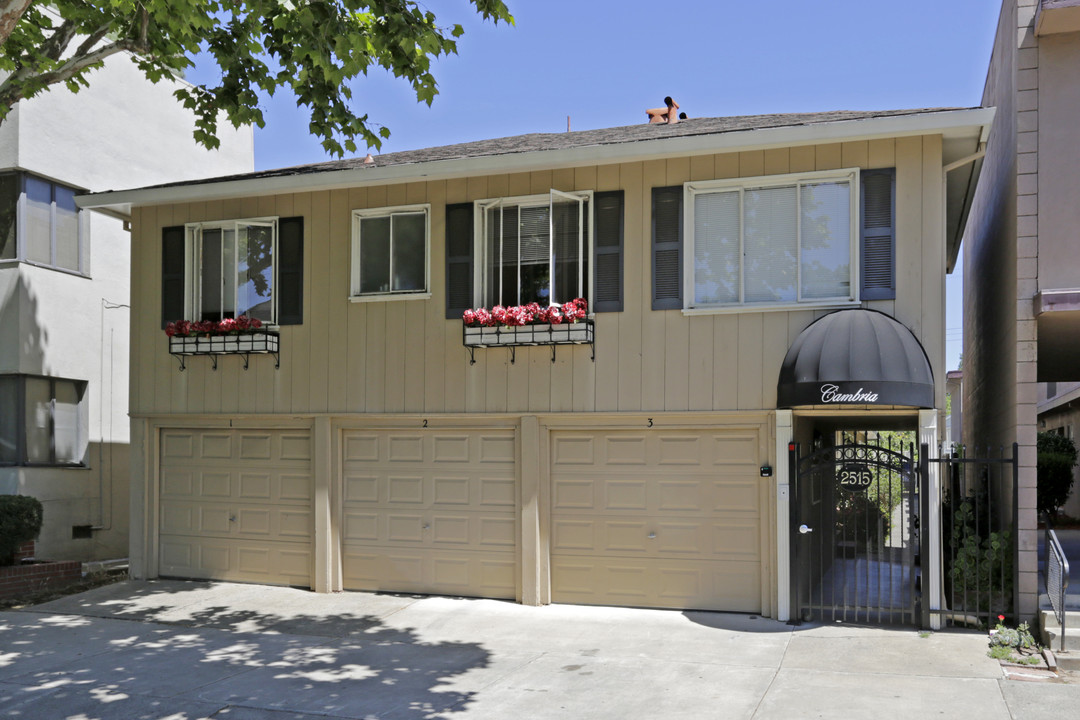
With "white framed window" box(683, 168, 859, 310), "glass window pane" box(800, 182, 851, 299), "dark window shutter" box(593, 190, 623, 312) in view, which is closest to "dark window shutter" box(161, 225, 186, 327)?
"dark window shutter" box(593, 190, 623, 312)

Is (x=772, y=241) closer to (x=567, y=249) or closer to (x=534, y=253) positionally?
(x=567, y=249)

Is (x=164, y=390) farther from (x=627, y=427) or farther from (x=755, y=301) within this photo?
(x=755, y=301)

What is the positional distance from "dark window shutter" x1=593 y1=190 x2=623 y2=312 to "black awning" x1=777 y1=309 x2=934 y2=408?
7.52 feet

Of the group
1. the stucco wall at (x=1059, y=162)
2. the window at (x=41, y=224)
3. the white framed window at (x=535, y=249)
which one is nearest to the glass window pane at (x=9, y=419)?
the window at (x=41, y=224)

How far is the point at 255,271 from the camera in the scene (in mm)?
13133

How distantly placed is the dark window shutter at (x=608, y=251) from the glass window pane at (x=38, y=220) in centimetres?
869

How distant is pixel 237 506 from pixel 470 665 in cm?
553

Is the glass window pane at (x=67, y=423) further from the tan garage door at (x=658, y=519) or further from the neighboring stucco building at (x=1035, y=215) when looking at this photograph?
the neighboring stucco building at (x=1035, y=215)

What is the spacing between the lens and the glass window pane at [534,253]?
460 inches

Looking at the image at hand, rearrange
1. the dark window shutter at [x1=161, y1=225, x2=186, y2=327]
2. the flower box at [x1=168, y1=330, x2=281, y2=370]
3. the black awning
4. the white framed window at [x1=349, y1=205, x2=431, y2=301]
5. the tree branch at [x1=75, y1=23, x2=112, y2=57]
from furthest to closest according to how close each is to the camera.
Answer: the dark window shutter at [x1=161, y1=225, x2=186, y2=327] → the flower box at [x1=168, y1=330, x2=281, y2=370] → the white framed window at [x1=349, y1=205, x2=431, y2=301] → the tree branch at [x1=75, y1=23, x2=112, y2=57] → the black awning

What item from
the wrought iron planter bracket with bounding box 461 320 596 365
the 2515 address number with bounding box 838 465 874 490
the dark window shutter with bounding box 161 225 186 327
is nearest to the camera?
the 2515 address number with bounding box 838 465 874 490

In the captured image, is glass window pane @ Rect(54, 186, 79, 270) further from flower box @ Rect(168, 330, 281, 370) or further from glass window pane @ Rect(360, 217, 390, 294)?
glass window pane @ Rect(360, 217, 390, 294)

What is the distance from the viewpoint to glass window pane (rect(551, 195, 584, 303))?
11609mm

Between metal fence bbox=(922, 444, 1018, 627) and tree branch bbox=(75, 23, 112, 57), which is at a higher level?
tree branch bbox=(75, 23, 112, 57)
